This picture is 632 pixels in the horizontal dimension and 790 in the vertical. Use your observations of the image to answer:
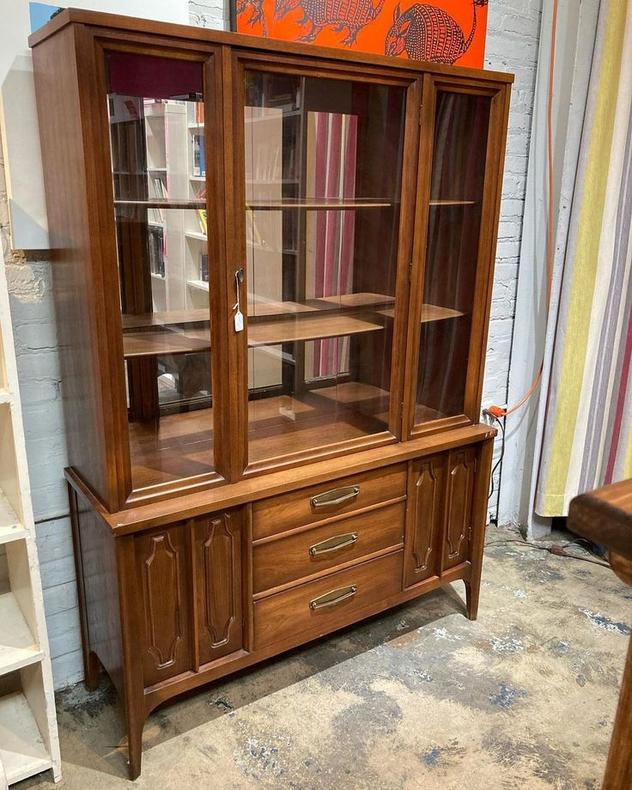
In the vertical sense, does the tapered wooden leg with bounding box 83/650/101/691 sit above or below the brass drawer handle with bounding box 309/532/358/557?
below

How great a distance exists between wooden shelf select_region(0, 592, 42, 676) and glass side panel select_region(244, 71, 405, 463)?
0.70 meters

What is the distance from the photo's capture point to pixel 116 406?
157cm

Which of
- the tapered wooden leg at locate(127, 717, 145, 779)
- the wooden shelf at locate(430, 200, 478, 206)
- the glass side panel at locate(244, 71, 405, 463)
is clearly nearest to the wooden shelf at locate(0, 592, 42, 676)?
the tapered wooden leg at locate(127, 717, 145, 779)

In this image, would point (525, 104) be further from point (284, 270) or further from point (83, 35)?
point (83, 35)

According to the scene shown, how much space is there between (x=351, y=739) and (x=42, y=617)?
0.87m

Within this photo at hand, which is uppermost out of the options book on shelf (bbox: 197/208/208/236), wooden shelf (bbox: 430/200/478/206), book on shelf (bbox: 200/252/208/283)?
wooden shelf (bbox: 430/200/478/206)

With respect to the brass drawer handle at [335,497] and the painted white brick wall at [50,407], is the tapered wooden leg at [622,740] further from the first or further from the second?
the painted white brick wall at [50,407]

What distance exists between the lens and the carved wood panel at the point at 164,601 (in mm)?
1689

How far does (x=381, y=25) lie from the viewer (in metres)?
2.20

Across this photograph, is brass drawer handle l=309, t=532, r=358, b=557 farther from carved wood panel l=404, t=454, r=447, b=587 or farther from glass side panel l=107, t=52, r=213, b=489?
glass side panel l=107, t=52, r=213, b=489

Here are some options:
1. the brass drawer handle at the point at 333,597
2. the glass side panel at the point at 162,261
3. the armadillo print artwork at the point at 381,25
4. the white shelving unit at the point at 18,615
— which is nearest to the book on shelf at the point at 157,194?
the glass side panel at the point at 162,261

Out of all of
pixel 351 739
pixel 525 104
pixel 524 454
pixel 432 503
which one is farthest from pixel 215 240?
pixel 524 454

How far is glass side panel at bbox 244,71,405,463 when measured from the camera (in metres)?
1.79

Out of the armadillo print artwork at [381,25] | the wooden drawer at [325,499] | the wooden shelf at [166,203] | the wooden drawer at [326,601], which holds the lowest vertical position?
the wooden drawer at [326,601]
